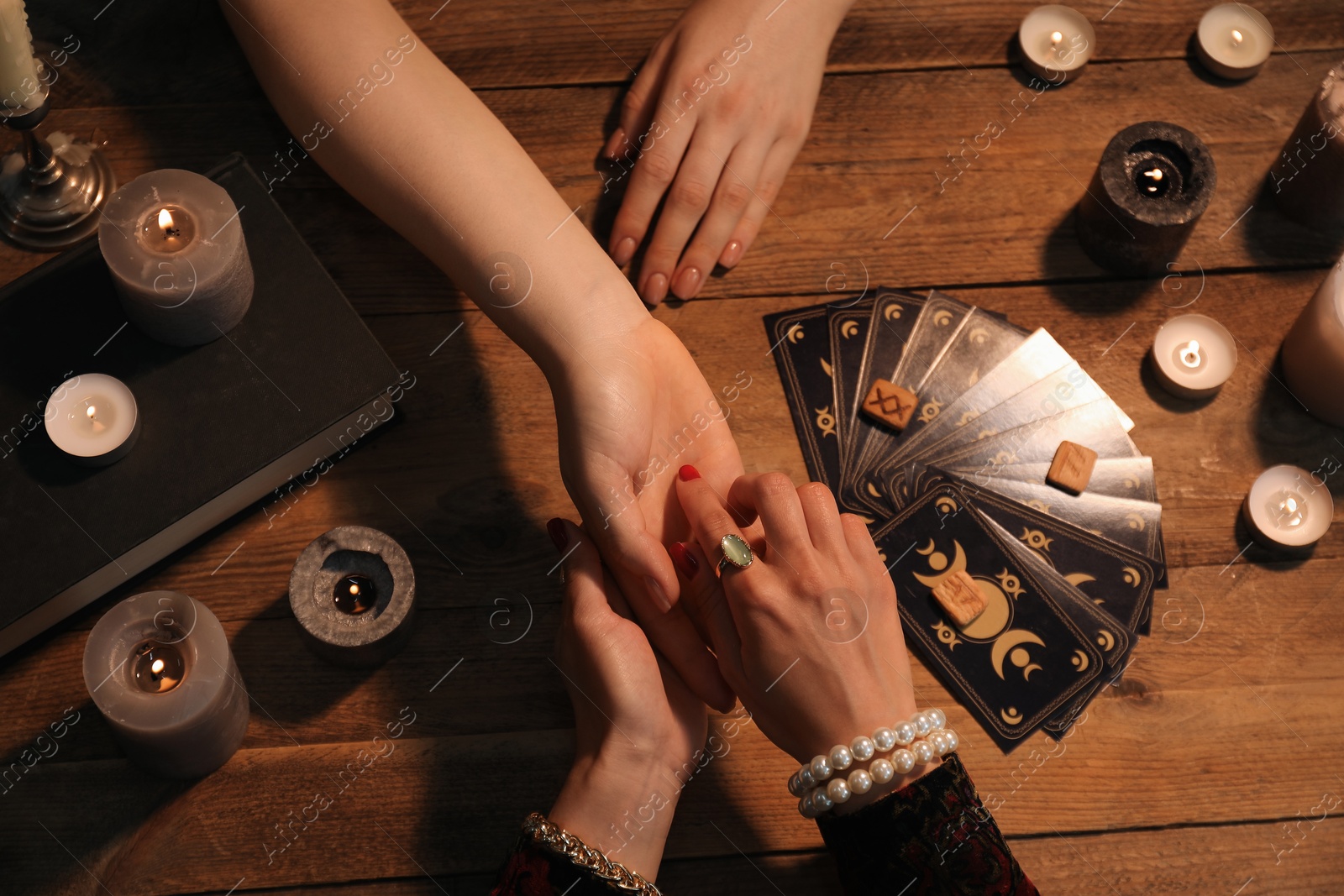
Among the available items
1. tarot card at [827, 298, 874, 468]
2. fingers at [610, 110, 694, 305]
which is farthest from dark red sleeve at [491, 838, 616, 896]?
fingers at [610, 110, 694, 305]

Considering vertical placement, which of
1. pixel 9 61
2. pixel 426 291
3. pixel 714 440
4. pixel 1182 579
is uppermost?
pixel 9 61

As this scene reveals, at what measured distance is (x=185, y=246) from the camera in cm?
111

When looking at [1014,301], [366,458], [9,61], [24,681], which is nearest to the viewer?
[9,61]

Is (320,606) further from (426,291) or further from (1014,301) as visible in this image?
(1014,301)

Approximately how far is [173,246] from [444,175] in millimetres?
317

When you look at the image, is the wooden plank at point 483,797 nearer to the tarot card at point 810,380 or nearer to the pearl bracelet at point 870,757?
the pearl bracelet at point 870,757

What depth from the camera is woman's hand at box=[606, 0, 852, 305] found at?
4.52 feet

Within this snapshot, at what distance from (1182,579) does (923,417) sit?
0.39 m

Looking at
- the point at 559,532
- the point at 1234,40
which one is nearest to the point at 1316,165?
the point at 1234,40

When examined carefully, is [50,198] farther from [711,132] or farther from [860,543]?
[860,543]

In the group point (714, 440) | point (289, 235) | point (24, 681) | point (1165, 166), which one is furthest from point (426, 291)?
point (1165, 166)

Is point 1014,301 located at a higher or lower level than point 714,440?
lower

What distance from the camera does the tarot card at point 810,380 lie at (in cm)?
134

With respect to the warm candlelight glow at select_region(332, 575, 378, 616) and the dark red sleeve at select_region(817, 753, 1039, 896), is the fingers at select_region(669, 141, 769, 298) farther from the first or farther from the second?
the dark red sleeve at select_region(817, 753, 1039, 896)
